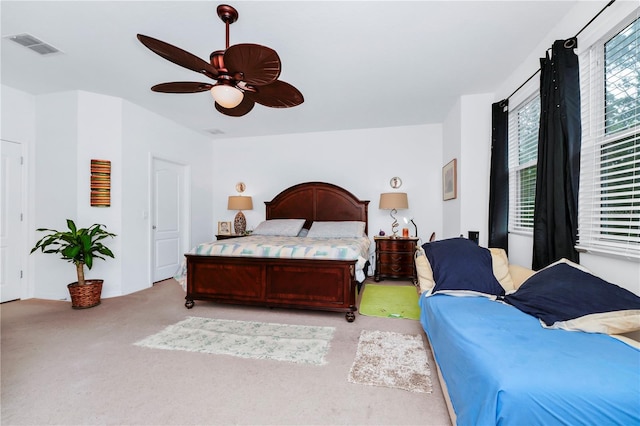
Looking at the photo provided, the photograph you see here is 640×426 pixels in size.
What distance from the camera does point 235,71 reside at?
1.88 m

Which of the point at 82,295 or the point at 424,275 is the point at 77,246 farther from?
the point at 424,275

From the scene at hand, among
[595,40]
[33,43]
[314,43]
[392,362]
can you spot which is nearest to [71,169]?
[33,43]

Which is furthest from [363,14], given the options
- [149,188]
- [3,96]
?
[3,96]

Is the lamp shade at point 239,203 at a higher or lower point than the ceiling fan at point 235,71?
lower

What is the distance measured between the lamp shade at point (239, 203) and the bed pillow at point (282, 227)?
654mm

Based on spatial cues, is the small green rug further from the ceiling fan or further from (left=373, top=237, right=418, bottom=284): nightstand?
the ceiling fan

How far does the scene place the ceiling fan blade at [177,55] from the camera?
1657 millimetres

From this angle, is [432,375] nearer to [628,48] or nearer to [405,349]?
[405,349]

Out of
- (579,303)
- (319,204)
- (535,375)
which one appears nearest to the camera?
(535,375)

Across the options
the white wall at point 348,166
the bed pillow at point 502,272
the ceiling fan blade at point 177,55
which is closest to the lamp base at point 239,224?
the white wall at point 348,166

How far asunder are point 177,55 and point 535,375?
97.2 inches

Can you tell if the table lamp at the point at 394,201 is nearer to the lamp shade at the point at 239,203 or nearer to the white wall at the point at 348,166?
the white wall at the point at 348,166

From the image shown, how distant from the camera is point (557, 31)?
221 centimetres

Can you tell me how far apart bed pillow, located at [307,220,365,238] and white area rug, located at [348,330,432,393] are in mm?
1879
